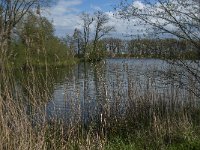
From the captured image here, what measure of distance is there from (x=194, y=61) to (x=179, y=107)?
5.24 feet

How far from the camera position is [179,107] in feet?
32.6

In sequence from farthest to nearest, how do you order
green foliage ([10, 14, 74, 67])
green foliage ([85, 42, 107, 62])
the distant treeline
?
1. green foliage ([85, 42, 107, 62])
2. the distant treeline
3. green foliage ([10, 14, 74, 67])

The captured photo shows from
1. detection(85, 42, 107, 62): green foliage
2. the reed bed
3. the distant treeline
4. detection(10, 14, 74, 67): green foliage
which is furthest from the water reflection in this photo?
detection(10, 14, 74, 67): green foliage

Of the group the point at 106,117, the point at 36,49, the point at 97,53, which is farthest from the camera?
the point at 97,53

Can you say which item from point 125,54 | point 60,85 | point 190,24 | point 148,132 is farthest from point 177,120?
point 60,85

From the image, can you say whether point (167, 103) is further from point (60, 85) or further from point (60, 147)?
point (60, 85)

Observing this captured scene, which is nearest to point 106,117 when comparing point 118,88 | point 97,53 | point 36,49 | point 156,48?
point 118,88

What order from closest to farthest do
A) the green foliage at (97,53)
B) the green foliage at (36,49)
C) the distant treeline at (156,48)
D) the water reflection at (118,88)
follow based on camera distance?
the green foliage at (36,49), the distant treeline at (156,48), the water reflection at (118,88), the green foliage at (97,53)

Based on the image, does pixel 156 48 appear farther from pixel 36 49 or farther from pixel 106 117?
pixel 36 49

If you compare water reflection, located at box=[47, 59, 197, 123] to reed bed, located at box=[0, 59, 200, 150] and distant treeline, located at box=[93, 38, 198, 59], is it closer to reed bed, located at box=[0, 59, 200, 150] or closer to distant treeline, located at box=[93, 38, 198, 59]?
reed bed, located at box=[0, 59, 200, 150]

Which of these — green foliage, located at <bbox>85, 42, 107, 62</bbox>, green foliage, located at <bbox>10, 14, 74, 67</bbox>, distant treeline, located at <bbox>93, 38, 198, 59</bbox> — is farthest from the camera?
A: green foliage, located at <bbox>85, 42, 107, 62</bbox>

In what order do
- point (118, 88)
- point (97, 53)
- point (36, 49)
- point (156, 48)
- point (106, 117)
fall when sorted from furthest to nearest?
point (118, 88), point (97, 53), point (156, 48), point (106, 117), point (36, 49)

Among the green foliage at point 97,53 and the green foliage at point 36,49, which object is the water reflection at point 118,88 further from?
the green foliage at point 36,49

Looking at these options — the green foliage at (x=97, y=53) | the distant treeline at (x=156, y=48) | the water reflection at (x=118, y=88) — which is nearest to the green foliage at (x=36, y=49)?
the green foliage at (x=97, y=53)
